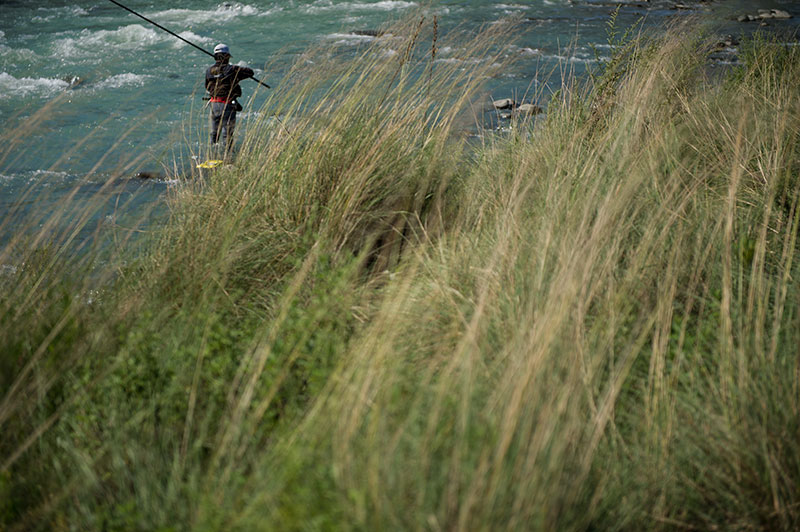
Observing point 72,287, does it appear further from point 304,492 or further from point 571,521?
point 571,521

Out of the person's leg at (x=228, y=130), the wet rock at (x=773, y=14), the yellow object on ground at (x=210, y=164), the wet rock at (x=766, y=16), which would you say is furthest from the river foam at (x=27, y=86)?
the wet rock at (x=773, y=14)

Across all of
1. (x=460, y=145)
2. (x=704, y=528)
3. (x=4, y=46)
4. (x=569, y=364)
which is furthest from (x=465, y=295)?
(x=4, y=46)

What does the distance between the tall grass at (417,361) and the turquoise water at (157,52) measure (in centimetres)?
314

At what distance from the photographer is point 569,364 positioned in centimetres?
182

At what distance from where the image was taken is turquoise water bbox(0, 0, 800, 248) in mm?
7191

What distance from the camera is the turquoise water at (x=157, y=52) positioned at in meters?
7.19

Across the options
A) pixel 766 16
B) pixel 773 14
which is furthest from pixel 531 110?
pixel 773 14

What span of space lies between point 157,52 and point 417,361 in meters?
10.6

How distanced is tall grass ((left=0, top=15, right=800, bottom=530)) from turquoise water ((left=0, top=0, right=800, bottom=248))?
3.14 meters

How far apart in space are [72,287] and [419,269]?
133 cm

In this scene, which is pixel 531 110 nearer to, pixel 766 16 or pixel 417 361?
pixel 417 361

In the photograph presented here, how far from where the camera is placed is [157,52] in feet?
37.4

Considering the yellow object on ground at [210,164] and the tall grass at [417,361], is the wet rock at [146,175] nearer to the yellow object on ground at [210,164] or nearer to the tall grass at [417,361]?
the yellow object on ground at [210,164]

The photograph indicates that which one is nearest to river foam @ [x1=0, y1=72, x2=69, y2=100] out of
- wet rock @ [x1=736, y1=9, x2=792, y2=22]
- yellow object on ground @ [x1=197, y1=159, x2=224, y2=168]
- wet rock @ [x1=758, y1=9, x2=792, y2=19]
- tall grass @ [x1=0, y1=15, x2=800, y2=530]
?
yellow object on ground @ [x1=197, y1=159, x2=224, y2=168]
